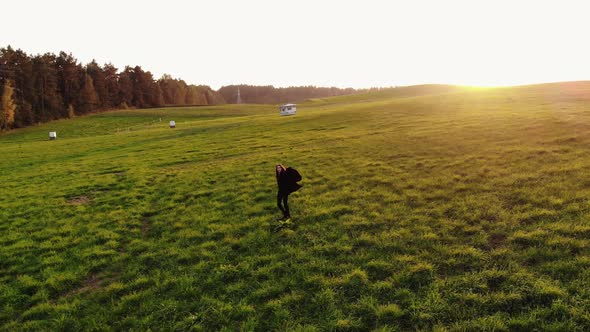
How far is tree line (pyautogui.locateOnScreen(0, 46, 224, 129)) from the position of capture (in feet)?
275

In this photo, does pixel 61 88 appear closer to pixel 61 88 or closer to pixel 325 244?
pixel 61 88

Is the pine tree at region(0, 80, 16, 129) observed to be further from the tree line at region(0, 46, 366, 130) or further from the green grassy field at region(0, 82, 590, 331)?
the green grassy field at region(0, 82, 590, 331)

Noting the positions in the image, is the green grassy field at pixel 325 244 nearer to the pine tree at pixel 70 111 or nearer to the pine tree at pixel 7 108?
the pine tree at pixel 7 108

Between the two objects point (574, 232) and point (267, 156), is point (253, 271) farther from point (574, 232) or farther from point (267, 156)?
point (267, 156)

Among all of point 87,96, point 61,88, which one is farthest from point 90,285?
point 61,88

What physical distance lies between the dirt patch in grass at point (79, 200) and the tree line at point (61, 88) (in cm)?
7189

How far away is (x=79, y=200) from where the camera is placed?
2073 cm

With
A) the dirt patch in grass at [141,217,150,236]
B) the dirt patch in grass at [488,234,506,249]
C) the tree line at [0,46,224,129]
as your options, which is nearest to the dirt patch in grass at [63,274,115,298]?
the dirt patch in grass at [141,217,150,236]

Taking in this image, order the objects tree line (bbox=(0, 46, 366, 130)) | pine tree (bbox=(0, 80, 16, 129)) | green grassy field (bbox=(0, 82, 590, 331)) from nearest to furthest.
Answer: green grassy field (bbox=(0, 82, 590, 331))
pine tree (bbox=(0, 80, 16, 129))
tree line (bbox=(0, 46, 366, 130))

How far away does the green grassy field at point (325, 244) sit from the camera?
872 centimetres

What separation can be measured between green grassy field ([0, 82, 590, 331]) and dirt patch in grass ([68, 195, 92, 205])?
224mm

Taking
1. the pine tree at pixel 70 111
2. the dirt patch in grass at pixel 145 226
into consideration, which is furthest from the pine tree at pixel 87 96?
the dirt patch in grass at pixel 145 226

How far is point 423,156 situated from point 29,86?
339ft

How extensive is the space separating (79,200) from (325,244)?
16454 millimetres
